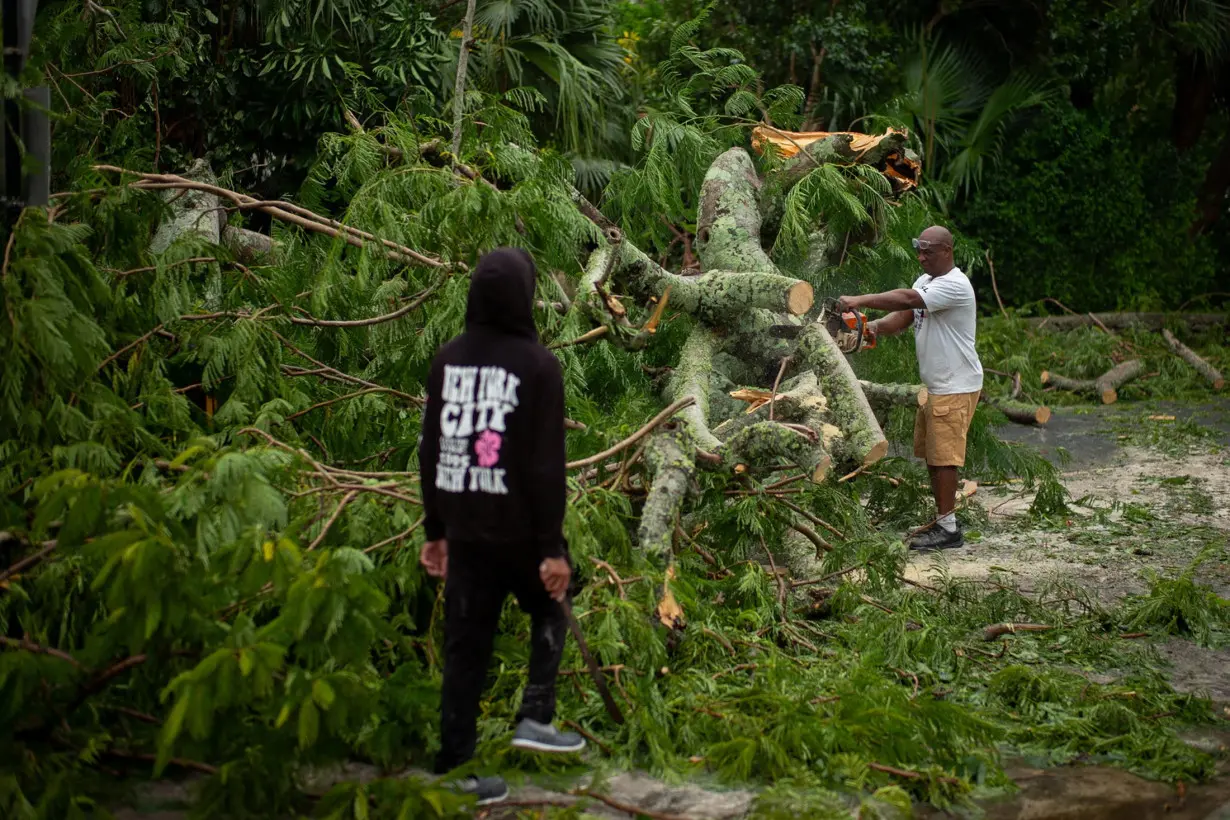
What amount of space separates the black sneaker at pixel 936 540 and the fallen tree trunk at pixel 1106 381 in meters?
Result: 5.10

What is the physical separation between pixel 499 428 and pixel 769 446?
192cm

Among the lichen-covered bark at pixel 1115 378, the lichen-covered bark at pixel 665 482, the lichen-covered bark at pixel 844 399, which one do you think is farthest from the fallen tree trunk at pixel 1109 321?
the lichen-covered bark at pixel 665 482

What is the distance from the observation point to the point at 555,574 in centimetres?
366

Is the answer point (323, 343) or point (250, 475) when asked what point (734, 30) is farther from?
point (250, 475)

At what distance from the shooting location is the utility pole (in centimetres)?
398

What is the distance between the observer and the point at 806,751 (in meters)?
3.93

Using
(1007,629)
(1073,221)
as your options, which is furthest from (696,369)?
(1073,221)

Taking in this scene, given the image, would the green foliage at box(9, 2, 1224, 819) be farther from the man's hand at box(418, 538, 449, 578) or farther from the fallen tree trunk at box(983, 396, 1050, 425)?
the fallen tree trunk at box(983, 396, 1050, 425)

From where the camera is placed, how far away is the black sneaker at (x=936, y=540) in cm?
659

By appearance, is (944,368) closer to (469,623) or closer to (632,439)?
(632,439)

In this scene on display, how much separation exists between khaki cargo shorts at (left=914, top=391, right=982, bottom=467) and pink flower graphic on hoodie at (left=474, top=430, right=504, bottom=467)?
3673 mm

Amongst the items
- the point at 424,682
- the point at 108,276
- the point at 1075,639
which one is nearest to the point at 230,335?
the point at 108,276

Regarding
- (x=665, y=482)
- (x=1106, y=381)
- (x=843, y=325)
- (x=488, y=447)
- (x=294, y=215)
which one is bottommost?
(x=665, y=482)

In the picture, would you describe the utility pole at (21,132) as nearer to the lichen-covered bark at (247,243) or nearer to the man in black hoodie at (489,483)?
the man in black hoodie at (489,483)
